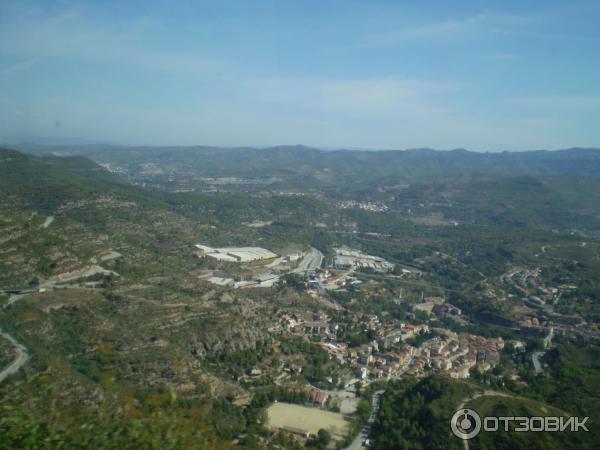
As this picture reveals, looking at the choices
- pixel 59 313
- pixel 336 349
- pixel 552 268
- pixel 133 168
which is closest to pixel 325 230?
pixel 552 268

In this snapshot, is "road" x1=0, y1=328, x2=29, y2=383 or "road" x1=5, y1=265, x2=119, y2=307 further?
"road" x1=5, y1=265, x2=119, y2=307

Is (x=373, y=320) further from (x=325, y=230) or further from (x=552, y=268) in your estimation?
(x=325, y=230)

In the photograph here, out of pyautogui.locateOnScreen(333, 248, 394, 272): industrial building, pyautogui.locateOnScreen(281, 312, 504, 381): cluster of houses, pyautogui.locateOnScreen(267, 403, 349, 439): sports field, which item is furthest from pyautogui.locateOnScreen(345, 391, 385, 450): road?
pyautogui.locateOnScreen(333, 248, 394, 272): industrial building

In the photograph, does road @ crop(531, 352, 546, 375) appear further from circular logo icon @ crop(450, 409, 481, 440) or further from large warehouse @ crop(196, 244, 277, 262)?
large warehouse @ crop(196, 244, 277, 262)

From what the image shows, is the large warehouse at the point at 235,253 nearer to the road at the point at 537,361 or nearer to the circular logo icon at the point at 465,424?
the road at the point at 537,361

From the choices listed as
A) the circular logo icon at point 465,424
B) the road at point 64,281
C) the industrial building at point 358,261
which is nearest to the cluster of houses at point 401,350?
the circular logo icon at point 465,424
